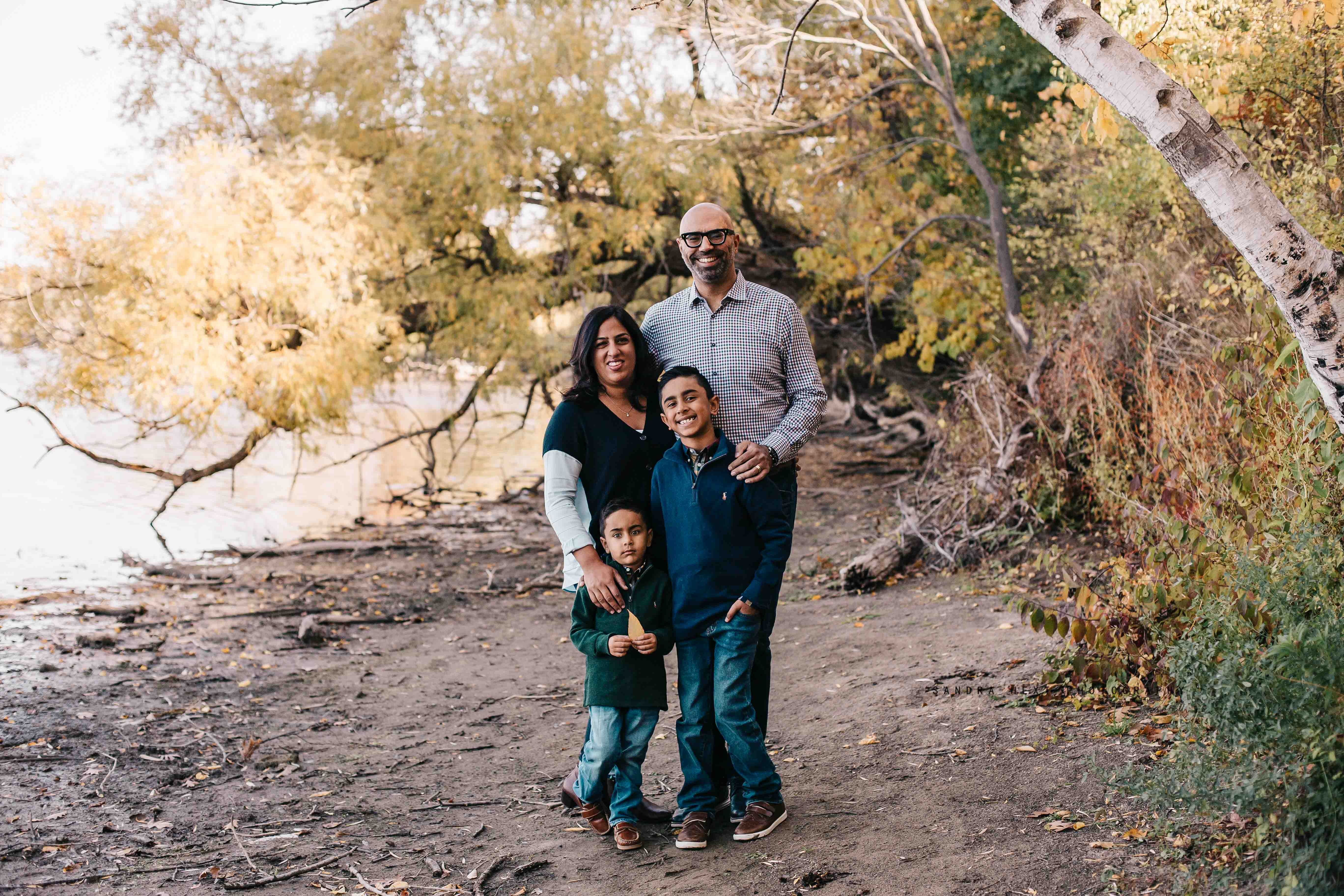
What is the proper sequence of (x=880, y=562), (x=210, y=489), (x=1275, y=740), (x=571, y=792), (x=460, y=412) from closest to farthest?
1. (x=1275, y=740)
2. (x=571, y=792)
3. (x=880, y=562)
4. (x=460, y=412)
5. (x=210, y=489)

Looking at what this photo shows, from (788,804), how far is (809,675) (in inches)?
83.9

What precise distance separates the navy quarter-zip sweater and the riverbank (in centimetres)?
92

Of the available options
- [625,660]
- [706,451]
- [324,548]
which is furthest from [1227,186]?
[324,548]

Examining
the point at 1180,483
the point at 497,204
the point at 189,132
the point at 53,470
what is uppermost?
the point at 189,132

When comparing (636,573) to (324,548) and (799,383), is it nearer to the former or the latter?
(799,383)

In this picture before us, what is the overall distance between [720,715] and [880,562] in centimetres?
497

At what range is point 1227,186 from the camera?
3449 mm

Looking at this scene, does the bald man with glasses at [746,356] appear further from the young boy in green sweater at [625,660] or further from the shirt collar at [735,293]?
the young boy in green sweater at [625,660]

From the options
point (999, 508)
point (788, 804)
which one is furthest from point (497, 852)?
point (999, 508)

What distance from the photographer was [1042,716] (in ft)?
16.1

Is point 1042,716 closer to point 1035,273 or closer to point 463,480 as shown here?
point 1035,273

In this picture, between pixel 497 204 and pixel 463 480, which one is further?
pixel 463 480

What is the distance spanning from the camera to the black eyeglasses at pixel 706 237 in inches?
165

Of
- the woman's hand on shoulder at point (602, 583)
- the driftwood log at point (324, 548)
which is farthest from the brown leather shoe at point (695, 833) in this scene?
the driftwood log at point (324, 548)
